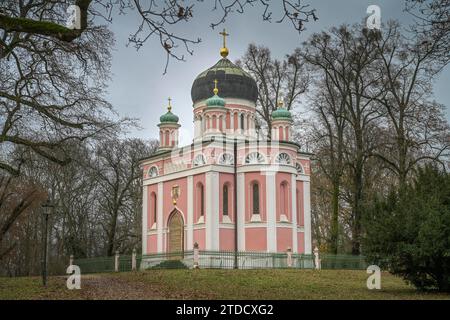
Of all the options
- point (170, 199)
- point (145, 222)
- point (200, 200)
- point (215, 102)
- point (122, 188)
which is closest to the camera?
point (200, 200)

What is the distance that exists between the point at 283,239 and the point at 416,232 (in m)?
15.7

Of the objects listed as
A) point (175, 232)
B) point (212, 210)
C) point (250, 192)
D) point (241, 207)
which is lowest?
point (175, 232)

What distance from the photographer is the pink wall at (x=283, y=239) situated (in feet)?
103

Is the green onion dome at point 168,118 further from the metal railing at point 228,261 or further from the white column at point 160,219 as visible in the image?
the metal railing at point 228,261

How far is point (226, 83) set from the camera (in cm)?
3684

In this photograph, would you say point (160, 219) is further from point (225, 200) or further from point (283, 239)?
point (283, 239)

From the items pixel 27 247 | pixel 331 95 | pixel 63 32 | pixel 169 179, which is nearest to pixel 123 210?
pixel 27 247

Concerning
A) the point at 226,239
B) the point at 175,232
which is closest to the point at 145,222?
the point at 175,232

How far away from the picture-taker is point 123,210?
45.0 meters

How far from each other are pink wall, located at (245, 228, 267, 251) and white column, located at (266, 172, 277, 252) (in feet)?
0.96

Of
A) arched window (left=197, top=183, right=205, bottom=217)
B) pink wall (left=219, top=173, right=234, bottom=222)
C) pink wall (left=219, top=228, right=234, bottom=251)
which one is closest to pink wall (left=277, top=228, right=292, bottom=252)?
pink wall (left=219, top=228, right=234, bottom=251)

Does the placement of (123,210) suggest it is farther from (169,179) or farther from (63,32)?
(63,32)

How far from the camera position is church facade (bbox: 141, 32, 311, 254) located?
104 ft

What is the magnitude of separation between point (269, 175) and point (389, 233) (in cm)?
1551
